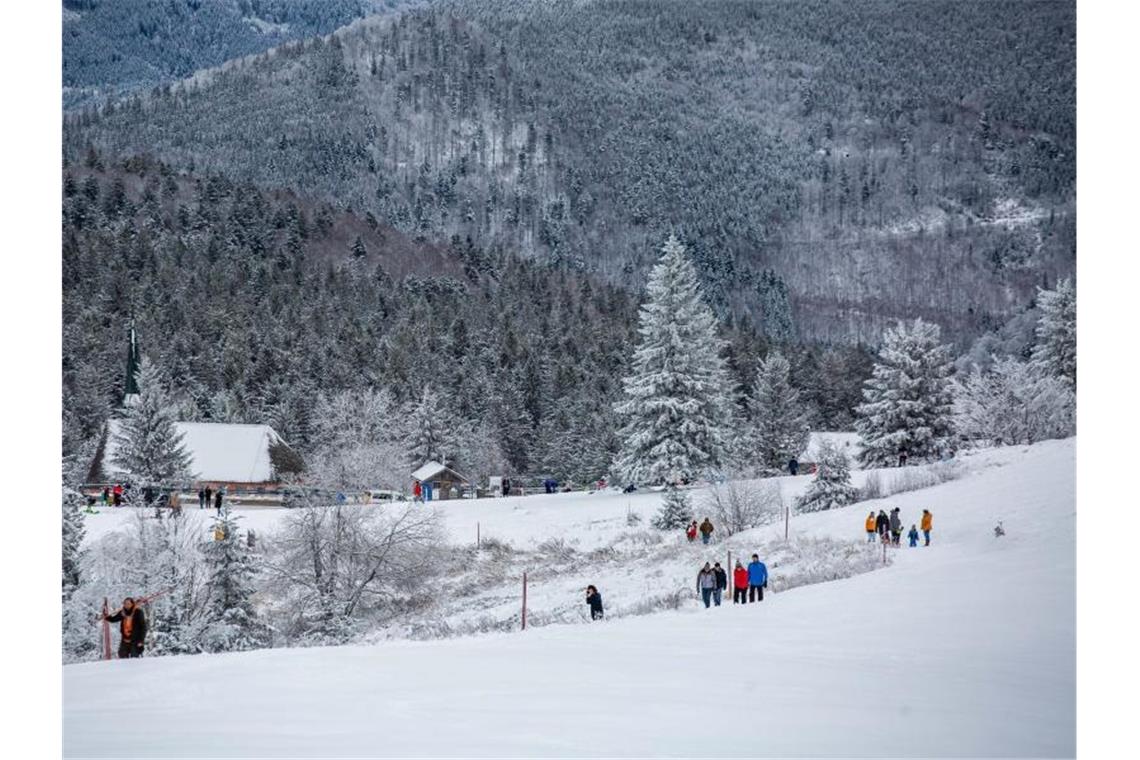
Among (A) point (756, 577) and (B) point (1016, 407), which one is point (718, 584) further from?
(B) point (1016, 407)

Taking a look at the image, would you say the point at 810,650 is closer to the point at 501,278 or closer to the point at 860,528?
the point at 860,528

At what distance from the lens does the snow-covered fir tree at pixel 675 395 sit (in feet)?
149

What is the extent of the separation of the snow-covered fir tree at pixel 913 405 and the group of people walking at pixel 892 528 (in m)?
18.3

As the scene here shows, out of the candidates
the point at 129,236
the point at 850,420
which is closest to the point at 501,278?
the point at 129,236

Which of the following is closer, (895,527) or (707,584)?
(707,584)

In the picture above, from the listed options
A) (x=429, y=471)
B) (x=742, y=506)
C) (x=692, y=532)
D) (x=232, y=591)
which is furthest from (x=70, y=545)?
(x=429, y=471)

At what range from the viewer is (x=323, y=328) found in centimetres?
10394

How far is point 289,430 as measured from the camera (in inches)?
2938

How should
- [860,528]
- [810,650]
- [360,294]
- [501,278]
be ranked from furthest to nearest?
[501,278], [360,294], [860,528], [810,650]

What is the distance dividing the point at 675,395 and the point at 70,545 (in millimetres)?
24750

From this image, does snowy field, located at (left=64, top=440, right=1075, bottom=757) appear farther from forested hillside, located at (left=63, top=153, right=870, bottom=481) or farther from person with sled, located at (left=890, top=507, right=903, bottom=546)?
forested hillside, located at (left=63, top=153, right=870, bottom=481)

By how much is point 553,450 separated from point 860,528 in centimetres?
5211

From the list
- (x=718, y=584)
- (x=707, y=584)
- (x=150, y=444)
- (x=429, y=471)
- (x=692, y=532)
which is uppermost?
(x=150, y=444)
